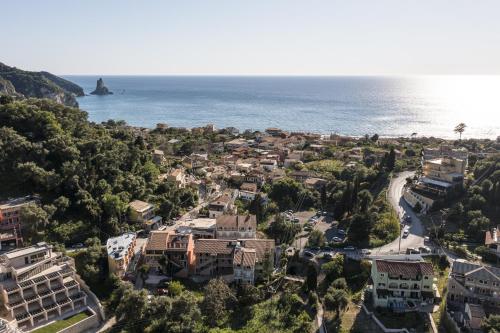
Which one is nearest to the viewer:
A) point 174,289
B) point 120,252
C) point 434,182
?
point 174,289

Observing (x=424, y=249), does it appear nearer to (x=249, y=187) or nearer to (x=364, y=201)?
(x=364, y=201)

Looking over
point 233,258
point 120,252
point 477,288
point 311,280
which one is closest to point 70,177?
point 120,252

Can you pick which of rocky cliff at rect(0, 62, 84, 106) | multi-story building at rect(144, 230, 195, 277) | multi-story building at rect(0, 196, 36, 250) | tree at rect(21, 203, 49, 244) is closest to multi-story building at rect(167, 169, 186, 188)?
multi-story building at rect(144, 230, 195, 277)

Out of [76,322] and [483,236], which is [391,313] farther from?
[76,322]

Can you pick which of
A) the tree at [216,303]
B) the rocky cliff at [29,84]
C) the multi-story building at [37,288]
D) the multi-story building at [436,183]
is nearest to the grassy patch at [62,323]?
the multi-story building at [37,288]

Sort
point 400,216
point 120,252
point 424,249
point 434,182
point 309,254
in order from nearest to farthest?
point 120,252 < point 309,254 < point 424,249 < point 400,216 < point 434,182

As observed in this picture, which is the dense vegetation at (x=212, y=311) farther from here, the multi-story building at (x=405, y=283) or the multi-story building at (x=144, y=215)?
the multi-story building at (x=144, y=215)

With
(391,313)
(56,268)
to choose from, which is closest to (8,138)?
(56,268)
